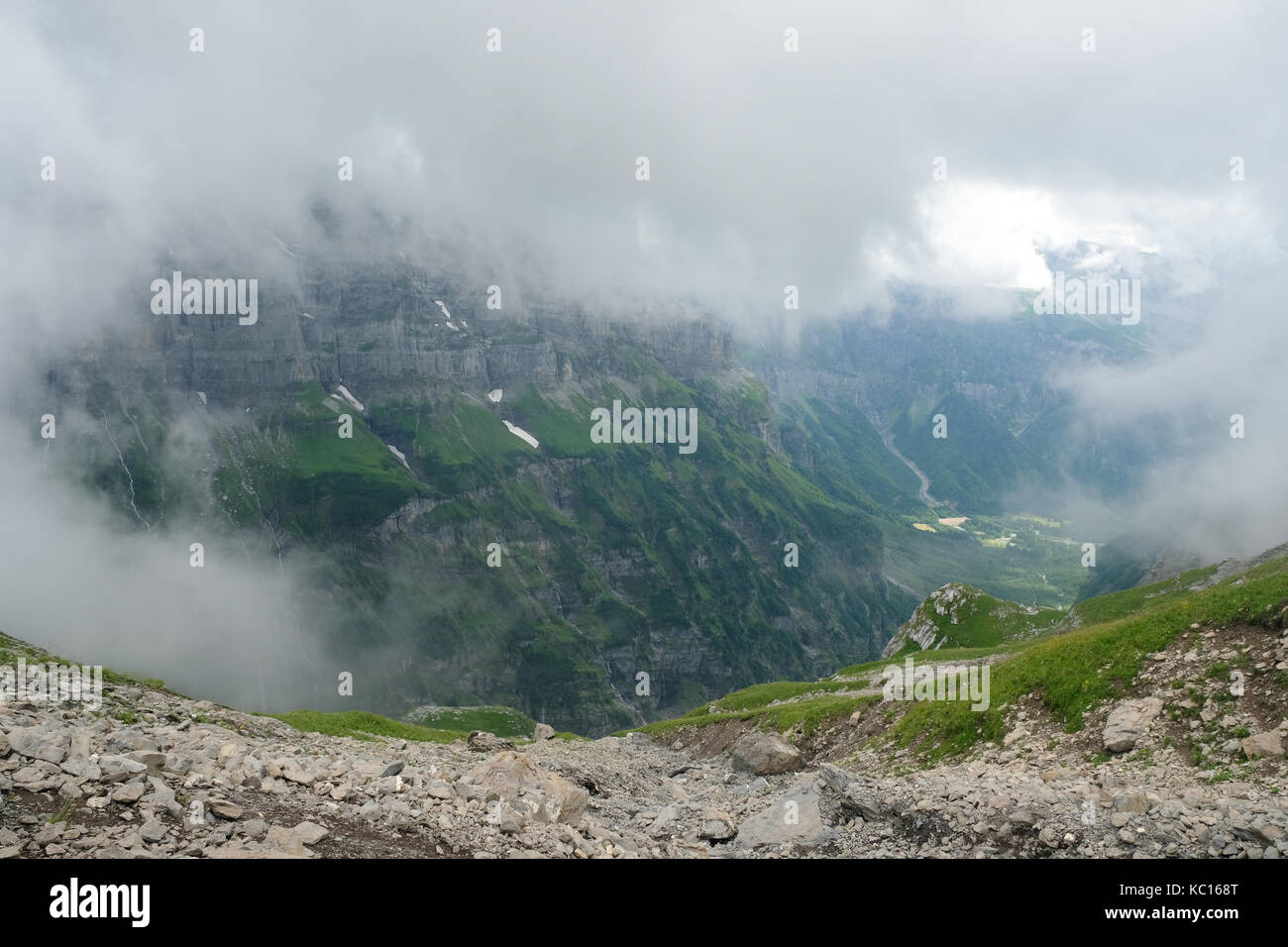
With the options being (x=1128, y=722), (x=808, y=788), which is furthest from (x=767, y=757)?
(x=1128, y=722)

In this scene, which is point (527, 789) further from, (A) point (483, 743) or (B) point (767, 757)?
(A) point (483, 743)

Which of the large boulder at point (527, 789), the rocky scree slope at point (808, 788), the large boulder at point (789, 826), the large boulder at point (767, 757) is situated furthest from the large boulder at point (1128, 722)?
the large boulder at point (767, 757)

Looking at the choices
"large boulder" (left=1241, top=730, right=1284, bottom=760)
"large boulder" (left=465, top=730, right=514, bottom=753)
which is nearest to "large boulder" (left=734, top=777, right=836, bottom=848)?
"large boulder" (left=1241, top=730, right=1284, bottom=760)

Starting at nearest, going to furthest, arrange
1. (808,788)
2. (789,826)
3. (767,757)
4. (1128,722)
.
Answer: (789,826) < (1128,722) < (808,788) < (767,757)

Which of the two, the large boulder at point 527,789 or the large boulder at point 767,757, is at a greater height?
the large boulder at point 527,789

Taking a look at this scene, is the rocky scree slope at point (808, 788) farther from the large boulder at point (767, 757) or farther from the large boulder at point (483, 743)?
the large boulder at point (483, 743)
